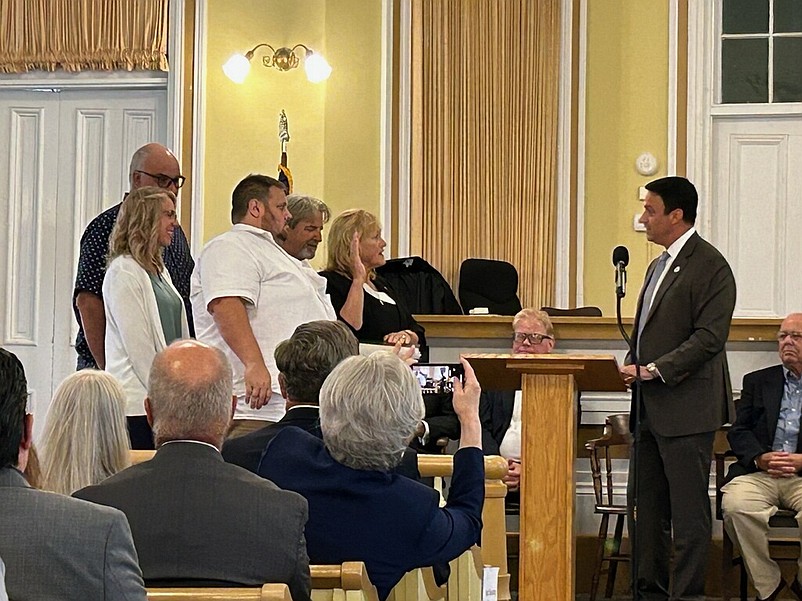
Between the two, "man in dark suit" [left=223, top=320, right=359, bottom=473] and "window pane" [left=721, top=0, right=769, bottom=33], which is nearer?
"man in dark suit" [left=223, top=320, right=359, bottom=473]

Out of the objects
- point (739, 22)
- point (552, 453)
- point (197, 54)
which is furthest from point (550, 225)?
point (552, 453)

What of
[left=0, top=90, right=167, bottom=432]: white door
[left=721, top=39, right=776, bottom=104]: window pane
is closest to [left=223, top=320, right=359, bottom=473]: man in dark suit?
[left=0, top=90, right=167, bottom=432]: white door

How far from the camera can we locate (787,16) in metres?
9.09

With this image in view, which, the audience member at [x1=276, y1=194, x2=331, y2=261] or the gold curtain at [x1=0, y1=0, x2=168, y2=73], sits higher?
the gold curtain at [x1=0, y1=0, x2=168, y2=73]

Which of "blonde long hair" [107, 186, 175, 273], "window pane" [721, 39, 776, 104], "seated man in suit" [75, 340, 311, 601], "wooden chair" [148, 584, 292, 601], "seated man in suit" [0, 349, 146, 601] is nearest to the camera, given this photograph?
"wooden chair" [148, 584, 292, 601]

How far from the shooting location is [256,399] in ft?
13.5

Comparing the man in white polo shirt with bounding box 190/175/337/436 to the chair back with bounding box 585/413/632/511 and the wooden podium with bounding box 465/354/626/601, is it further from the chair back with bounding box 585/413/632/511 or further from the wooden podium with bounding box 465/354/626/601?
the chair back with bounding box 585/413/632/511

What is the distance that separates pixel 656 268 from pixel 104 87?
458cm

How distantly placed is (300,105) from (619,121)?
217 centimetres

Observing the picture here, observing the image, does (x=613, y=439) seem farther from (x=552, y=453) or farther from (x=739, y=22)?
(x=739, y=22)

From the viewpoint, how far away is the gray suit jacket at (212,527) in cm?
234

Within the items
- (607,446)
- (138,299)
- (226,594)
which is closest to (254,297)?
(138,299)

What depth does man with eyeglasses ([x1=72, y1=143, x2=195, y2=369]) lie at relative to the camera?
4.47 m

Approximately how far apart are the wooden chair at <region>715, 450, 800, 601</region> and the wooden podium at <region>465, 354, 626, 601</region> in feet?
4.86
